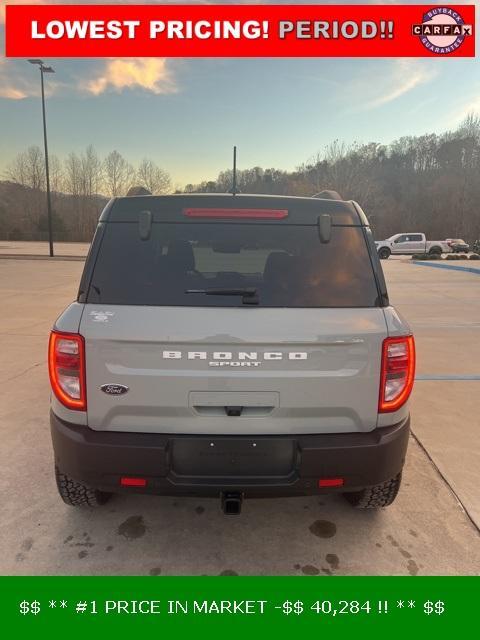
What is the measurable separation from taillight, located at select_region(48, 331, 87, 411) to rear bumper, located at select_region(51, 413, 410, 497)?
5.9 inches

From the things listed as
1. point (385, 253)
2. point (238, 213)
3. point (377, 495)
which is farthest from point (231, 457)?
point (385, 253)

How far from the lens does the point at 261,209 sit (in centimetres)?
226

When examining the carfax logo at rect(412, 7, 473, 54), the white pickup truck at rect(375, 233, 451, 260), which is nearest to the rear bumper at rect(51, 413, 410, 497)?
the carfax logo at rect(412, 7, 473, 54)

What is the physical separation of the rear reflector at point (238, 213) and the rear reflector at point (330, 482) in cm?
134

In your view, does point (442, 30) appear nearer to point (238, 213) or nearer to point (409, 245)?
point (238, 213)

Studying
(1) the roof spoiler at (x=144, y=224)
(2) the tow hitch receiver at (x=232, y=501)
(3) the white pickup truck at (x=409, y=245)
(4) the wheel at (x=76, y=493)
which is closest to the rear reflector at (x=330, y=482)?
(2) the tow hitch receiver at (x=232, y=501)

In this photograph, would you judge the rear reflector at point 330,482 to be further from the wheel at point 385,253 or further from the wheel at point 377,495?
the wheel at point 385,253

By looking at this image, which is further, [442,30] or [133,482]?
[442,30]

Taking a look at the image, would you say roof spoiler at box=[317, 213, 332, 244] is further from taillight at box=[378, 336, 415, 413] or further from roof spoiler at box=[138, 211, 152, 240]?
roof spoiler at box=[138, 211, 152, 240]

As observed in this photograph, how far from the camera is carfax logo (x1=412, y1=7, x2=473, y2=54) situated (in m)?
8.90
